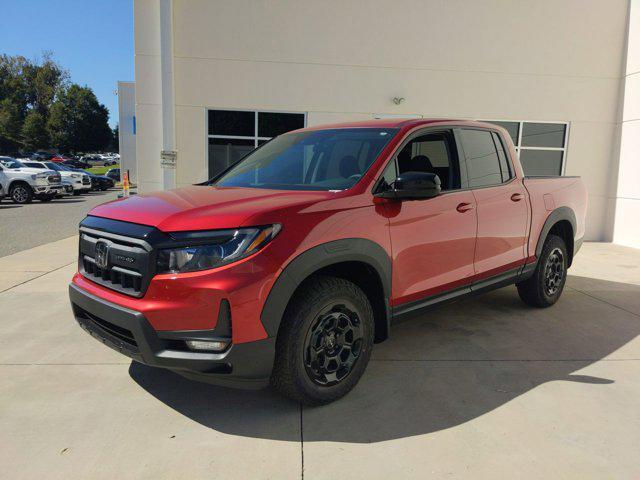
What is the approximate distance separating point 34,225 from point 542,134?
42.3 feet

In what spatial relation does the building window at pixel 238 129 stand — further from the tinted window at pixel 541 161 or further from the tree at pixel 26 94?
the tree at pixel 26 94

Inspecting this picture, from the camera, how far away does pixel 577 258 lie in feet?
29.8

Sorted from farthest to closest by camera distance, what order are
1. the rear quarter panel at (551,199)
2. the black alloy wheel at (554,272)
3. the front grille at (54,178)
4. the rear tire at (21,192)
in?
1. the front grille at (54,178)
2. the rear tire at (21,192)
3. the black alloy wheel at (554,272)
4. the rear quarter panel at (551,199)

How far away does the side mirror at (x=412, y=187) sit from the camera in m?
3.21

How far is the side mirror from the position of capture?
10.5ft

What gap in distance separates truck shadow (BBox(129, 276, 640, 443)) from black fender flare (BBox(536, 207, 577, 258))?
0.82 meters

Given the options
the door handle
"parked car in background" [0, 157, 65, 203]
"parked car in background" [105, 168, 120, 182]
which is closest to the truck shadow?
the door handle

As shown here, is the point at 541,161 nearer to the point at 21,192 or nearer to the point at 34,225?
the point at 34,225

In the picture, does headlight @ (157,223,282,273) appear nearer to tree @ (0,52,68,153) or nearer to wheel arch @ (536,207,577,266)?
wheel arch @ (536,207,577,266)

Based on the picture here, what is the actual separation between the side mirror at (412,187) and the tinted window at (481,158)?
100 cm

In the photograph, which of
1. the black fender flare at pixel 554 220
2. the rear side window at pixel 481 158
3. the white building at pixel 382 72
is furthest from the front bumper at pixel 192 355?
the white building at pixel 382 72

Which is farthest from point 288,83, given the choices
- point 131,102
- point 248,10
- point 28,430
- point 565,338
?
point 131,102

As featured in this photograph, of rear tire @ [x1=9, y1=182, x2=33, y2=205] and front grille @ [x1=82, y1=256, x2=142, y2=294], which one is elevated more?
front grille @ [x1=82, y1=256, x2=142, y2=294]

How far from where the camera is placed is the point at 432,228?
143 inches
